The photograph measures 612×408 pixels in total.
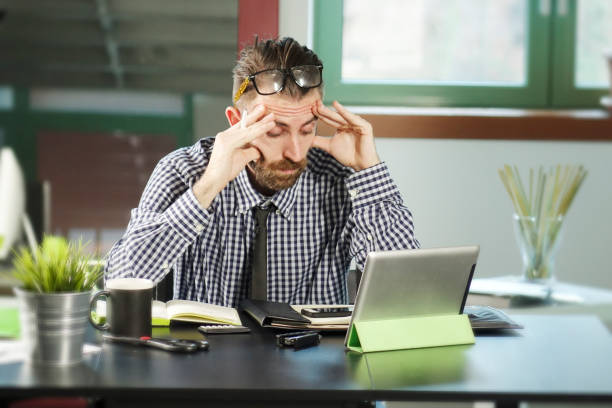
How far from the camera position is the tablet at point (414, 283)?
3.60 feet

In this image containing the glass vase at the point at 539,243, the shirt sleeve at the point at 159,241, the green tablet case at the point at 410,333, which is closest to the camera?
the green tablet case at the point at 410,333

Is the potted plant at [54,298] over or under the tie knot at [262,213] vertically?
under

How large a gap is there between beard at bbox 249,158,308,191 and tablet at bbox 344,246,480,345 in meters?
0.61

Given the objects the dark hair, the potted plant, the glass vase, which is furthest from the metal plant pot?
the glass vase

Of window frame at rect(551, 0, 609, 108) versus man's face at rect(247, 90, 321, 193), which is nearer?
man's face at rect(247, 90, 321, 193)

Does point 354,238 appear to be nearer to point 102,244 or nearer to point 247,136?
point 247,136

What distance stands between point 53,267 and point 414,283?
0.54m

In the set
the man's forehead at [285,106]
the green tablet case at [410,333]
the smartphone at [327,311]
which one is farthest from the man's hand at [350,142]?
the green tablet case at [410,333]

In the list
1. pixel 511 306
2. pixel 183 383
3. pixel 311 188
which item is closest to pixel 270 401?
pixel 183 383

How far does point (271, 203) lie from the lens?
1761mm

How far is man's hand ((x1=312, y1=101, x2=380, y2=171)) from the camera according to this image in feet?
5.83

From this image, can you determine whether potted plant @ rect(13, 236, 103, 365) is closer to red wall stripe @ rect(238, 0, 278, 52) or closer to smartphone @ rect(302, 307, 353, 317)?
smartphone @ rect(302, 307, 353, 317)

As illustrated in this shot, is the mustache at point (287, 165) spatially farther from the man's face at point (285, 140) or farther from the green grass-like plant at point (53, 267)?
the green grass-like plant at point (53, 267)

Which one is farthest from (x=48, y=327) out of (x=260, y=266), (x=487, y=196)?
(x=487, y=196)
